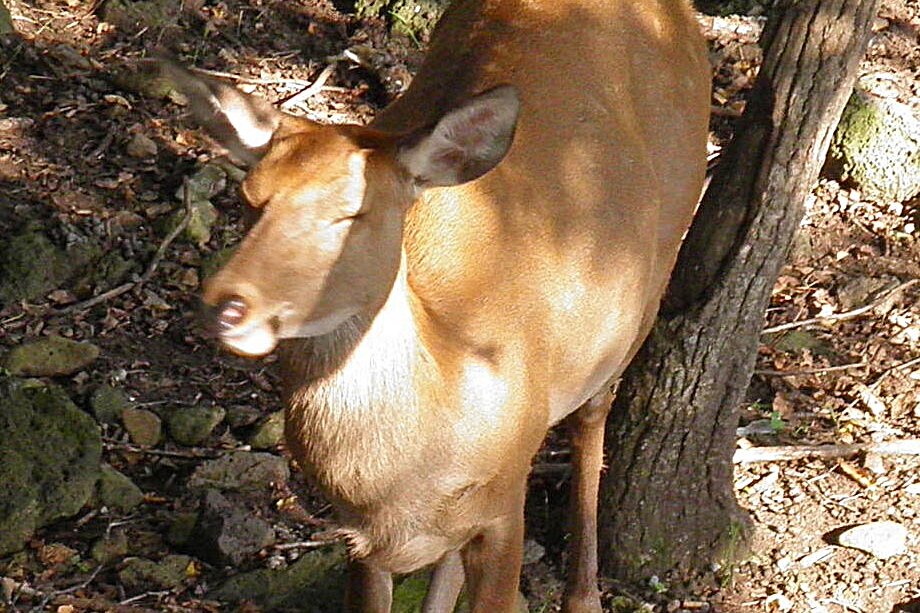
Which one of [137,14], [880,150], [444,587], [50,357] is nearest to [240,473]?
[50,357]

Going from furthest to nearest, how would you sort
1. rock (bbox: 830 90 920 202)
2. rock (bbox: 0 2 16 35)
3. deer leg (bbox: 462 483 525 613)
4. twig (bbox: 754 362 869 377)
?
rock (bbox: 830 90 920 202) → rock (bbox: 0 2 16 35) → twig (bbox: 754 362 869 377) → deer leg (bbox: 462 483 525 613)

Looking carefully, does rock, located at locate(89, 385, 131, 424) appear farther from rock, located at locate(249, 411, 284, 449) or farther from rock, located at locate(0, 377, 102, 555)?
rock, located at locate(249, 411, 284, 449)

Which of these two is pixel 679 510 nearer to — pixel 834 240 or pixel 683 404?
pixel 683 404

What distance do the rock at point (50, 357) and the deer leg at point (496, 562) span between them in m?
2.01

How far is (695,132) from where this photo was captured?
4910 mm

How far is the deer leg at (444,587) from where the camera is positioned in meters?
4.71

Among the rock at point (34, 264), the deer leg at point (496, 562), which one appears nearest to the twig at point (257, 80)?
the rock at point (34, 264)

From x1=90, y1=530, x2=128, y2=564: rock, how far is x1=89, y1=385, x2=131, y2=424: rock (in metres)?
0.56

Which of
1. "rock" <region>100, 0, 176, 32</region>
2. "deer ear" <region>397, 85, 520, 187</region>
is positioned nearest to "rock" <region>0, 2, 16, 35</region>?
"rock" <region>100, 0, 176, 32</region>

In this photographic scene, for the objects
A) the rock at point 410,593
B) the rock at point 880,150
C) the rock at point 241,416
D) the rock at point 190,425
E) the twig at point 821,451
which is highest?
the rock at point 880,150

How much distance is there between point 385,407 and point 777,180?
1884 millimetres

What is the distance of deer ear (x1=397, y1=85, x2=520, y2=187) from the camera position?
3.26 metres

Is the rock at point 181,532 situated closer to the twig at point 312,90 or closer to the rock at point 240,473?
the rock at point 240,473

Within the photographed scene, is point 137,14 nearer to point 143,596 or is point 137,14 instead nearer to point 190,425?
point 190,425
